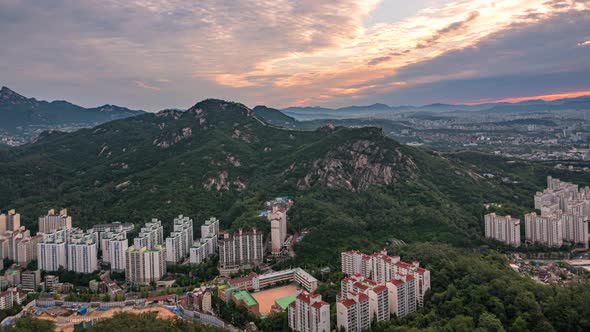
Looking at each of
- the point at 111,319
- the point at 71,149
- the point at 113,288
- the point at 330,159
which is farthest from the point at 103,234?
the point at 71,149

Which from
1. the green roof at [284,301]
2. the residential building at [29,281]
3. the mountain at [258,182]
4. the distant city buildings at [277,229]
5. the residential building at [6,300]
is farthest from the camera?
the mountain at [258,182]

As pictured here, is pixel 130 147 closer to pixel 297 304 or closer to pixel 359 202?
pixel 359 202

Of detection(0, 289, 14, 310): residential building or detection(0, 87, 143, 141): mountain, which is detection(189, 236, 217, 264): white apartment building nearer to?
detection(0, 289, 14, 310): residential building

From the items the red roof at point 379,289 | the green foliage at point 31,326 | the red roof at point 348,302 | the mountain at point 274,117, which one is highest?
the mountain at point 274,117

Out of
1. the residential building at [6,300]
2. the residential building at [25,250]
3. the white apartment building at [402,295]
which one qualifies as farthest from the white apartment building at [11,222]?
the white apartment building at [402,295]

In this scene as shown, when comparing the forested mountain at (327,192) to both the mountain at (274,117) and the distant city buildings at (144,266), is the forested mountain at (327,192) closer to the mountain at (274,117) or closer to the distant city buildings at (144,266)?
the distant city buildings at (144,266)

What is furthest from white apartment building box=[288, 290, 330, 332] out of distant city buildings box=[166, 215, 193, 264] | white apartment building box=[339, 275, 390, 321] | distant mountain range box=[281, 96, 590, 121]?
distant mountain range box=[281, 96, 590, 121]
